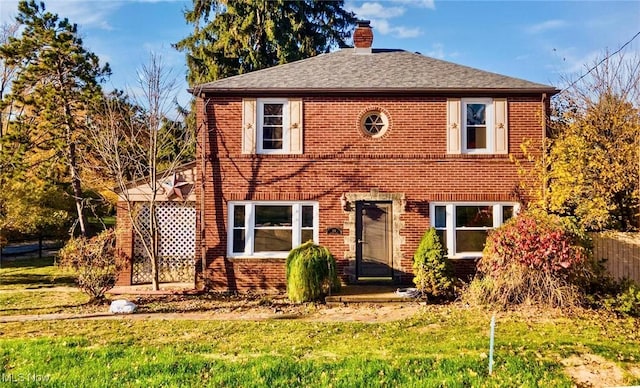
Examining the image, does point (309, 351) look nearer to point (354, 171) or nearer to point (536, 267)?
point (536, 267)

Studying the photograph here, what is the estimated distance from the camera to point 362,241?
38.2 ft

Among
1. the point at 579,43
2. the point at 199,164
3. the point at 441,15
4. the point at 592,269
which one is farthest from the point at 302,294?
the point at 579,43

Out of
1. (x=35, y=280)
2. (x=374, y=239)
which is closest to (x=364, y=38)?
(x=374, y=239)

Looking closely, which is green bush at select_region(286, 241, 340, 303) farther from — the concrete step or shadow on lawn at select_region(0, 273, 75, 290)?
shadow on lawn at select_region(0, 273, 75, 290)

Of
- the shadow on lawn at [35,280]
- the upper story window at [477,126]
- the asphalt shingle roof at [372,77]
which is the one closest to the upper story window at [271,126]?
the asphalt shingle roof at [372,77]

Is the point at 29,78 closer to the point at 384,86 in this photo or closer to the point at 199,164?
the point at 199,164

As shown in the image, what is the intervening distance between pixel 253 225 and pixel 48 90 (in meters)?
9.34

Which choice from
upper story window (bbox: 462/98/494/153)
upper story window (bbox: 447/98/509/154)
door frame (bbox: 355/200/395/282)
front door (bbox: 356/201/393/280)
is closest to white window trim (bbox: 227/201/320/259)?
door frame (bbox: 355/200/395/282)

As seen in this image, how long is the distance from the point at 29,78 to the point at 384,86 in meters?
12.0

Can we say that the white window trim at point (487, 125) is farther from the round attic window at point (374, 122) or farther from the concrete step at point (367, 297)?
the concrete step at point (367, 297)

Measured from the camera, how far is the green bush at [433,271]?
10070 millimetres

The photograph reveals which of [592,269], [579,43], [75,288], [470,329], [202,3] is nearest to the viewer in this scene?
[470,329]

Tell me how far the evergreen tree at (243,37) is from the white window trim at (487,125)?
1331 cm

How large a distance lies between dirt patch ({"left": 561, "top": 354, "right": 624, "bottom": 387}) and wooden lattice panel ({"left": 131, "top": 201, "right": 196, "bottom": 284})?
9.72 metres
